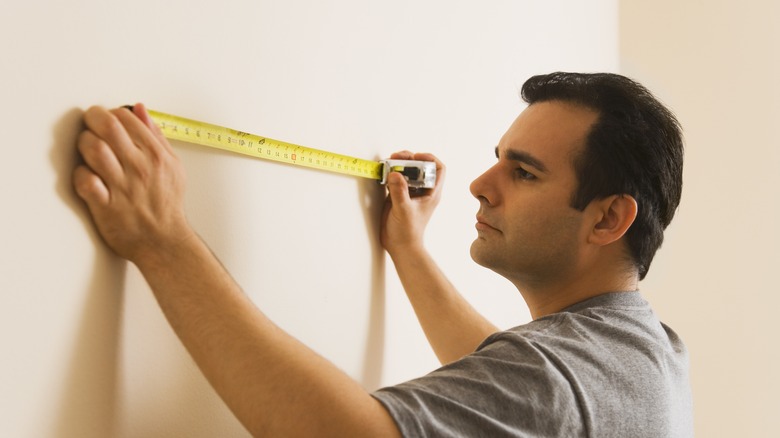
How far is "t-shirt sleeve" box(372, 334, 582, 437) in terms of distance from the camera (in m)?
1.14

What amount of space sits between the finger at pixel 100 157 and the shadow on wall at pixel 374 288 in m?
0.72

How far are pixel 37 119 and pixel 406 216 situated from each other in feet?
2.99

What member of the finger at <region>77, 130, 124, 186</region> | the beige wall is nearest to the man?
Result: the finger at <region>77, 130, 124, 186</region>

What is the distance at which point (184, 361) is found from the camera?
1.25 m

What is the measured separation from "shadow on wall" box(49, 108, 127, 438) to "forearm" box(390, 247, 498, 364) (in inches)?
31.5

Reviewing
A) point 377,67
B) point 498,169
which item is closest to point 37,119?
point 377,67

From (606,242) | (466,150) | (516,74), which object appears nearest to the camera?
(606,242)

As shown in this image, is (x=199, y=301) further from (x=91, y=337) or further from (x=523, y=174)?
(x=523, y=174)

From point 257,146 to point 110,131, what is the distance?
0.35m

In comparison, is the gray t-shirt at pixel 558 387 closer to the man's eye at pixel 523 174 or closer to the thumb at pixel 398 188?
the man's eye at pixel 523 174

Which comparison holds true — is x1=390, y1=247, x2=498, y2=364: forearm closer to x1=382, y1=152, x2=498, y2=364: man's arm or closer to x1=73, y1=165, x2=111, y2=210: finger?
x1=382, y1=152, x2=498, y2=364: man's arm

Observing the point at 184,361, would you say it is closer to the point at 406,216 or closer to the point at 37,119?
the point at 37,119

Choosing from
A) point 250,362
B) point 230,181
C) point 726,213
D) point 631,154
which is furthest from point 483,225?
point 726,213

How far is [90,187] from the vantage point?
3.44 feet
